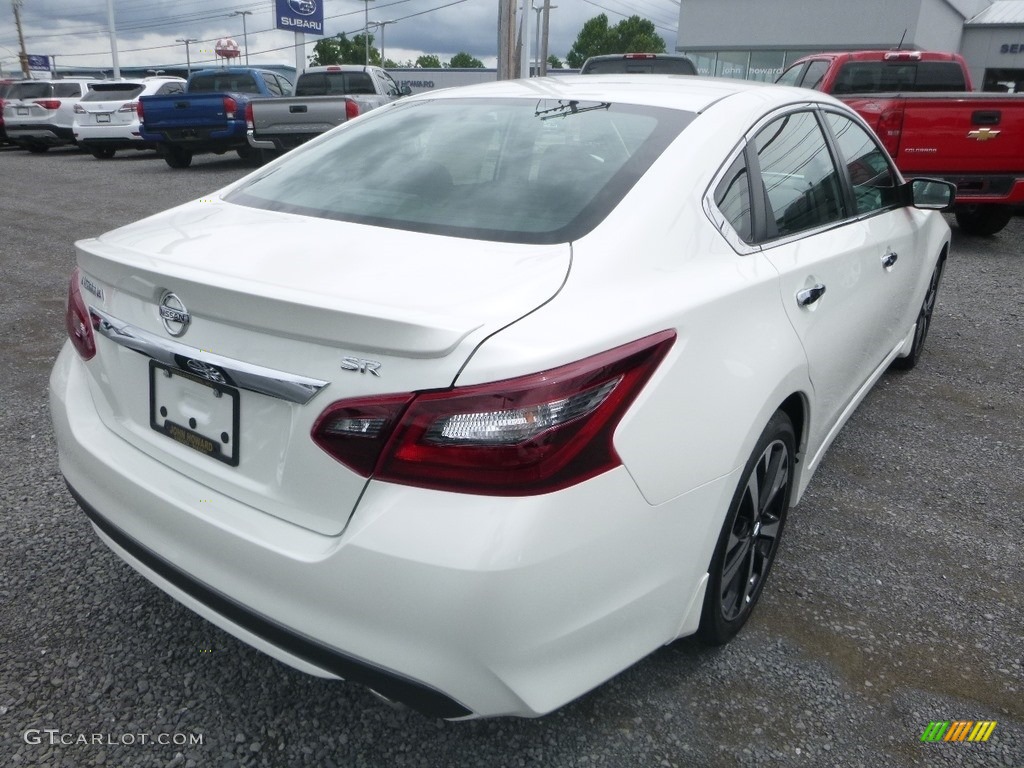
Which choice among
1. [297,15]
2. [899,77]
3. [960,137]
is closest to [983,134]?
[960,137]

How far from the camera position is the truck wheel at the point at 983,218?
9.02m

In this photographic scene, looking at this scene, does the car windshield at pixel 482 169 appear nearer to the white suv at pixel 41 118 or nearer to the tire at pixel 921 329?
the tire at pixel 921 329

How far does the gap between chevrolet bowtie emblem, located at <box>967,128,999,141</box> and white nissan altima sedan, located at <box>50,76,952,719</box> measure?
627 cm

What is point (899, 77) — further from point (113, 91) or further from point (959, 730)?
point (113, 91)

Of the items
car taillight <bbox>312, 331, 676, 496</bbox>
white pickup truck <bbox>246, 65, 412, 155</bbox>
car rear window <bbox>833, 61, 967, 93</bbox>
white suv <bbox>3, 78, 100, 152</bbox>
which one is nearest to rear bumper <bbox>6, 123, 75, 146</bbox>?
white suv <bbox>3, 78, 100, 152</bbox>

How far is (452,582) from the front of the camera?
1.55m

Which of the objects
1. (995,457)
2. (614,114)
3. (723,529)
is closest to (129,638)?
(723,529)

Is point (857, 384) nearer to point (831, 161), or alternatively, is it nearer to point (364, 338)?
point (831, 161)

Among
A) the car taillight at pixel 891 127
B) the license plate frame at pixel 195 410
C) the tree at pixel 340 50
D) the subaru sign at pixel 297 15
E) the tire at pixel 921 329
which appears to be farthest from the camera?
the tree at pixel 340 50

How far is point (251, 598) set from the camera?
1.78 meters

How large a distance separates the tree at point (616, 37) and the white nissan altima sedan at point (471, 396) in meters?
84.7

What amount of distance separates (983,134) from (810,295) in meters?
6.52

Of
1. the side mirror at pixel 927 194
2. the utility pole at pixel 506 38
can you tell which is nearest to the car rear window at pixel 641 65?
the utility pole at pixel 506 38

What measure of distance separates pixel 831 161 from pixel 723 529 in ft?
5.86
